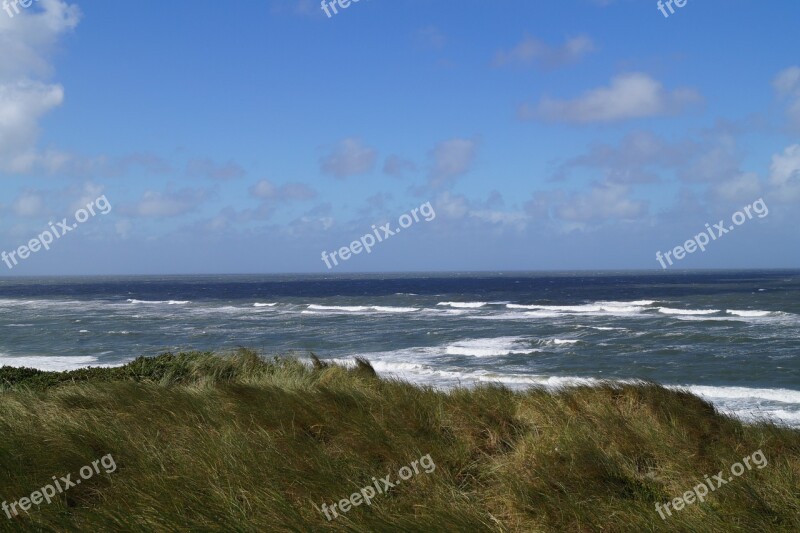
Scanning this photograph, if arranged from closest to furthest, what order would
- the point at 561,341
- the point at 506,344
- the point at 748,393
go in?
1. the point at 748,393
2. the point at 506,344
3. the point at 561,341

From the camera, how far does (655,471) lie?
17.9 feet

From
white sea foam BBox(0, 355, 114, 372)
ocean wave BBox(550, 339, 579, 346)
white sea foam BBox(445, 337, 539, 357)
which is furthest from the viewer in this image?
ocean wave BBox(550, 339, 579, 346)

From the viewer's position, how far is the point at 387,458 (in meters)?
5.65

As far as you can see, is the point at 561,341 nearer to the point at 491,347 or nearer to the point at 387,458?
the point at 491,347

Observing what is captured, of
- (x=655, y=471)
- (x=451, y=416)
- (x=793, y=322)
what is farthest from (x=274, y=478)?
(x=793, y=322)

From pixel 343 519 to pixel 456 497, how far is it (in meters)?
0.95

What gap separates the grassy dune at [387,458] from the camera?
417 cm

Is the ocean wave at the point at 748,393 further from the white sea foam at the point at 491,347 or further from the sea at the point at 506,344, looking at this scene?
the white sea foam at the point at 491,347

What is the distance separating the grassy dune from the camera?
4.17 m

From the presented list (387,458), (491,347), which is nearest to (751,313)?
(491,347)

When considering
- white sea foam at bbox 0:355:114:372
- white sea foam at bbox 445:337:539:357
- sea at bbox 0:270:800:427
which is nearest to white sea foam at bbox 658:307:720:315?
sea at bbox 0:270:800:427

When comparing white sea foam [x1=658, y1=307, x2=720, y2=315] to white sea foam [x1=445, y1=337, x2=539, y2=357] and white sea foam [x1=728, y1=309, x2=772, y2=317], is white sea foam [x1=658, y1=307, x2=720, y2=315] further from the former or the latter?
white sea foam [x1=445, y1=337, x2=539, y2=357]

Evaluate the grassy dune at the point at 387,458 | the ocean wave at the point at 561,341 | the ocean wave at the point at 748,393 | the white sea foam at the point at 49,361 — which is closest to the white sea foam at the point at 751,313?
the ocean wave at the point at 561,341

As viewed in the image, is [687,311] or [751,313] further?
[687,311]
